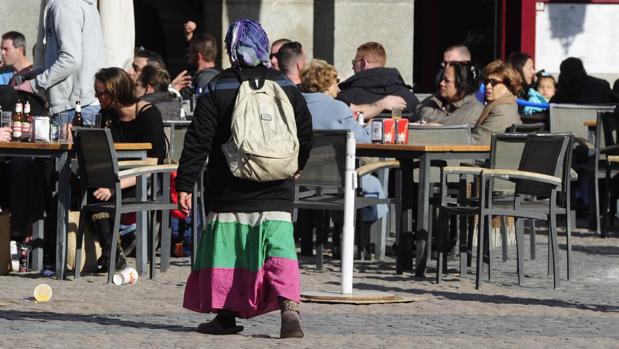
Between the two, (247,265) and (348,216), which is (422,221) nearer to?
(348,216)

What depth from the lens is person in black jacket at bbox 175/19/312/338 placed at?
353 inches

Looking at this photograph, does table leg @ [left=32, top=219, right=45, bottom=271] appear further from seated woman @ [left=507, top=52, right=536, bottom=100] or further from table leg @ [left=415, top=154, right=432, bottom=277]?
seated woman @ [left=507, top=52, right=536, bottom=100]

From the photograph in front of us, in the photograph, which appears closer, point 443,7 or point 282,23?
point 282,23

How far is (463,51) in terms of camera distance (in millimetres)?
16625

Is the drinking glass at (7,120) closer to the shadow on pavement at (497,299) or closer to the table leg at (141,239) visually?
the table leg at (141,239)

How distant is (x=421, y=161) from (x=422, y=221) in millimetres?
417

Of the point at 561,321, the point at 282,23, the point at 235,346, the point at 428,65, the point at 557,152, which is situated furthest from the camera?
the point at 428,65

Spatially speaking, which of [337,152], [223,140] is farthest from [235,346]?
[337,152]

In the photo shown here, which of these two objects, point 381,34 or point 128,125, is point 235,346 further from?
point 381,34

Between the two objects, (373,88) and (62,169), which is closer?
(62,169)

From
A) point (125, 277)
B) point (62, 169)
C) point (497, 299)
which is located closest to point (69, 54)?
point (62, 169)

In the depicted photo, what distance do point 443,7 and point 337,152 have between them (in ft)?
37.1

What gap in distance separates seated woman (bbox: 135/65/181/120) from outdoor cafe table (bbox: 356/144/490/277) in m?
2.72

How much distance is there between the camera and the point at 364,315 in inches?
388
